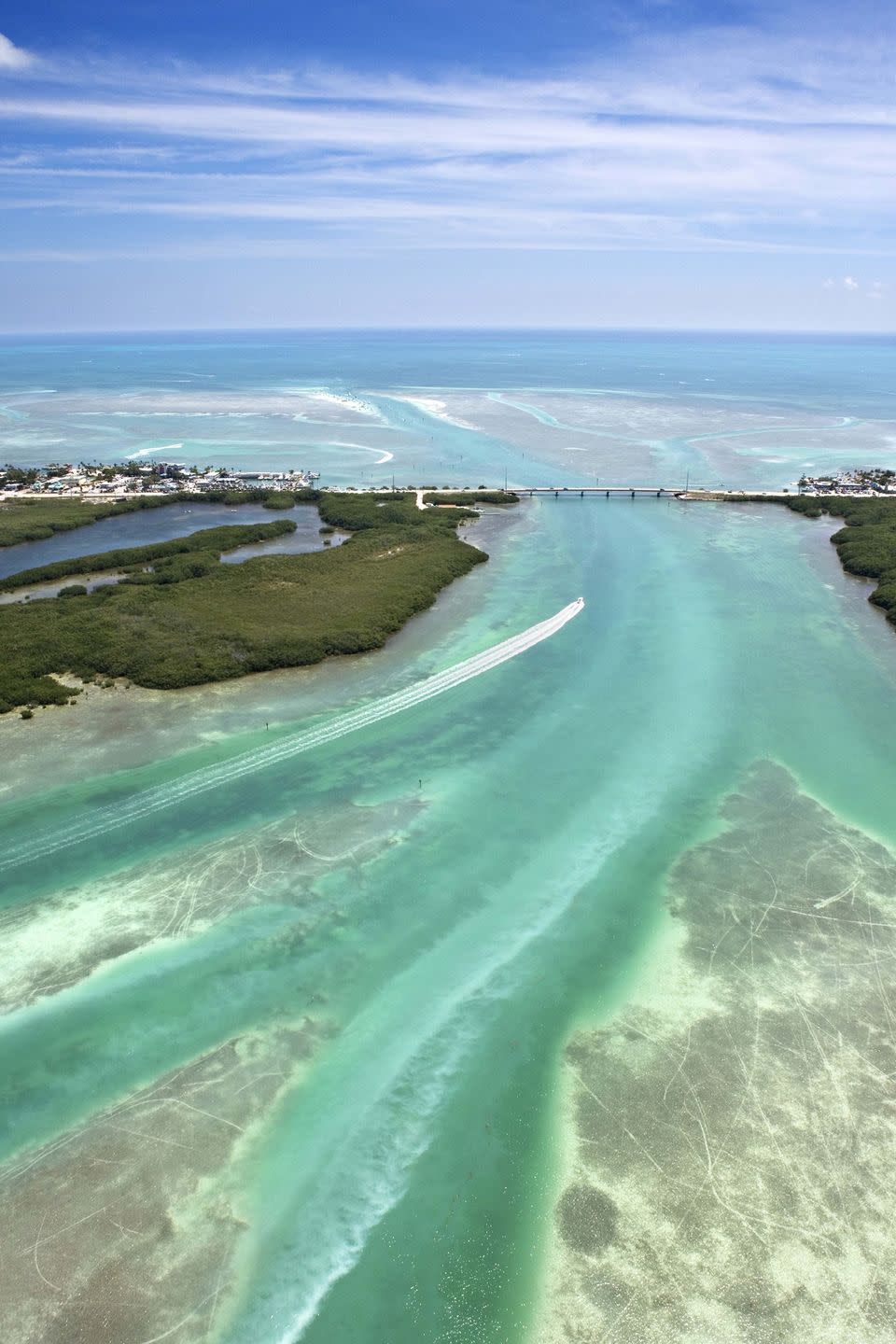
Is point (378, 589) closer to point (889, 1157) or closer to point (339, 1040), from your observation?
point (339, 1040)

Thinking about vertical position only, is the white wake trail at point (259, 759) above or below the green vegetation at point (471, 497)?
below

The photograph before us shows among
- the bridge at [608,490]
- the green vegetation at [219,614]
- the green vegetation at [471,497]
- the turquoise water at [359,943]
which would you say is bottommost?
the turquoise water at [359,943]

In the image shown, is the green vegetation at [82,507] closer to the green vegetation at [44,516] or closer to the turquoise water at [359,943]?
the green vegetation at [44,516]

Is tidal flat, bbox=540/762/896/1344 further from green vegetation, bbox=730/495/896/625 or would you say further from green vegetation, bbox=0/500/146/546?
green vegetation, bbox=0/500/146/546

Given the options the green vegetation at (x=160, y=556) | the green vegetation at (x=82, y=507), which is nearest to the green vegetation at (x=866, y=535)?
the green vegetation at (x=160, y=556)

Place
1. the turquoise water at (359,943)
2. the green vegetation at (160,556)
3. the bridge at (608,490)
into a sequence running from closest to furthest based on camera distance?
the turquoise water at (359,943) → the green vegetation at (160,556) → the bridge at (608,490)

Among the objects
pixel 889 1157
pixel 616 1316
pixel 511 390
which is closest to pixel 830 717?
pixel 889 1157
